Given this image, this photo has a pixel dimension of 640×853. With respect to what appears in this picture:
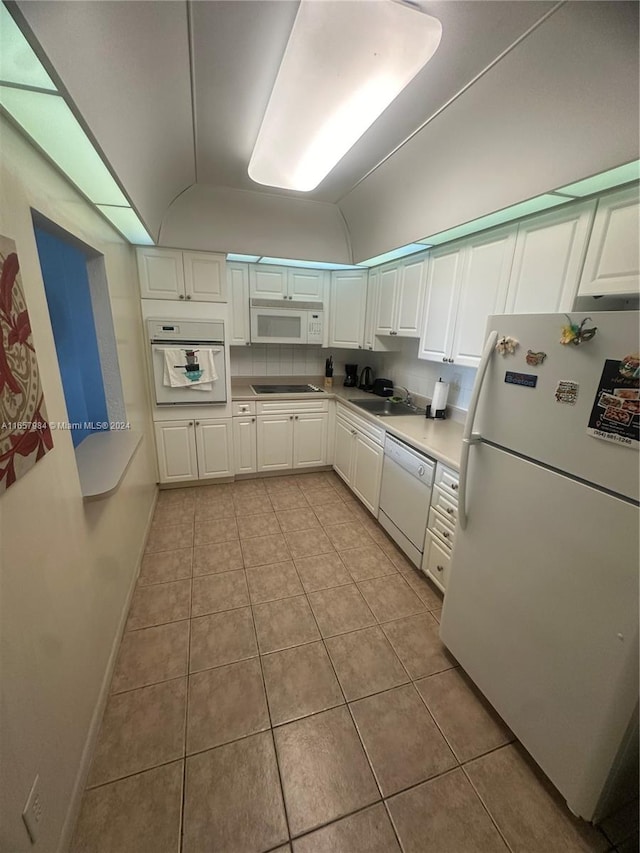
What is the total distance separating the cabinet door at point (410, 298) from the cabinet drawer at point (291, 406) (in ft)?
3.49

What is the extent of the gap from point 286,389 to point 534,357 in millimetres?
2744

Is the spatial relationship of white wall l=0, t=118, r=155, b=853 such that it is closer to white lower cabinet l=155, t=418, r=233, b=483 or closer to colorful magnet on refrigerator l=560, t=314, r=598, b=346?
white lower cabinet l=155, t=418, r=233, b=483

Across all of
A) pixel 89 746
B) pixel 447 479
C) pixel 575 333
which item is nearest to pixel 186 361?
pixel 447 479

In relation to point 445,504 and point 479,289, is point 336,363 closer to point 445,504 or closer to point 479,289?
point 479,289

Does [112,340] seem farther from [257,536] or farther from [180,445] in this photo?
[257,536]

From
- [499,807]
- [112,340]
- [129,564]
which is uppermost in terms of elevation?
[112,340]

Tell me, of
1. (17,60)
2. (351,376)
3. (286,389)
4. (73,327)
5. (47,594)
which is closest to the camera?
(17,60)

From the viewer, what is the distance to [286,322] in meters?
3.24

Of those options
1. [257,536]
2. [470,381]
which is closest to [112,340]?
[257,536]

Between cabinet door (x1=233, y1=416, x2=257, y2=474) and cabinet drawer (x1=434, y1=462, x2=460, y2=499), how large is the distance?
1.92 meters

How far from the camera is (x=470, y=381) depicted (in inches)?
95.1

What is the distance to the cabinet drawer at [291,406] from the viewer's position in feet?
10.6

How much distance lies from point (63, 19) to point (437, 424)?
8.20 ft

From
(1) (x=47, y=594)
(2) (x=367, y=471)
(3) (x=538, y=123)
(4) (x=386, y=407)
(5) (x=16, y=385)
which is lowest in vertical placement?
(2) (x=367, y=471)
